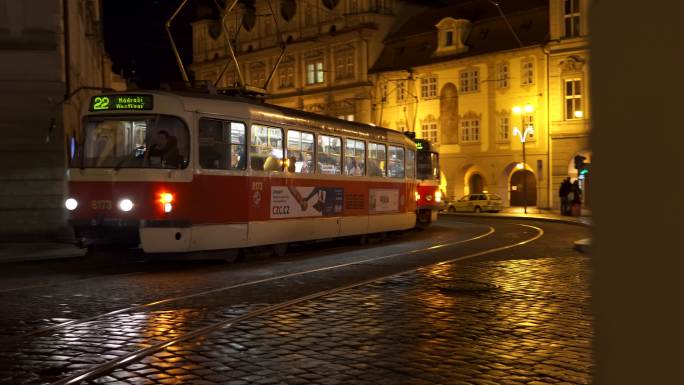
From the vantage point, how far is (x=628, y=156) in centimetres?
193

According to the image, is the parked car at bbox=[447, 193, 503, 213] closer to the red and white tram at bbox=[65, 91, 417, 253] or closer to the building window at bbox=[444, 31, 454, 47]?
the building window at bbox=[444, 31, 454, 47]

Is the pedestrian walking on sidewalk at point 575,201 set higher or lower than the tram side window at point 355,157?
lower

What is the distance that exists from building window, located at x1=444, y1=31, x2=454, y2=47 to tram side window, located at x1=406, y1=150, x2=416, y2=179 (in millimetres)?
31769

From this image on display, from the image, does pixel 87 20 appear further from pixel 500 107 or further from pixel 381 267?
pixel 500 107

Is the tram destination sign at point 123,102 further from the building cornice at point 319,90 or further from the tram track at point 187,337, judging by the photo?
the building cornice at point 319,90

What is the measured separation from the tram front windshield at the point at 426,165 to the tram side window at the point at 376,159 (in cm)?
724

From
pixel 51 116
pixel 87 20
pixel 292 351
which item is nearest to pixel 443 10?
pixel 87 20

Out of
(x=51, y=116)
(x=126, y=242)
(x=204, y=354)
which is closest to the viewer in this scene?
(x=204, y=354)

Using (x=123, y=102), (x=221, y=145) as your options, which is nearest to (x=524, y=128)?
(x=221, y=145)

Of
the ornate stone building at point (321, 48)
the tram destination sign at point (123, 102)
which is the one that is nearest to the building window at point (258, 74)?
the ornate stone building at point (321, 48)

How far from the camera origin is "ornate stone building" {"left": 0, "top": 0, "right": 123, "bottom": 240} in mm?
21078

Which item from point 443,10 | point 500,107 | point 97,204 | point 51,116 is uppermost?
point 443,10

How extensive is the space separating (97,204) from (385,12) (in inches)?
1911

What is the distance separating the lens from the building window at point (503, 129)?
5044cm
